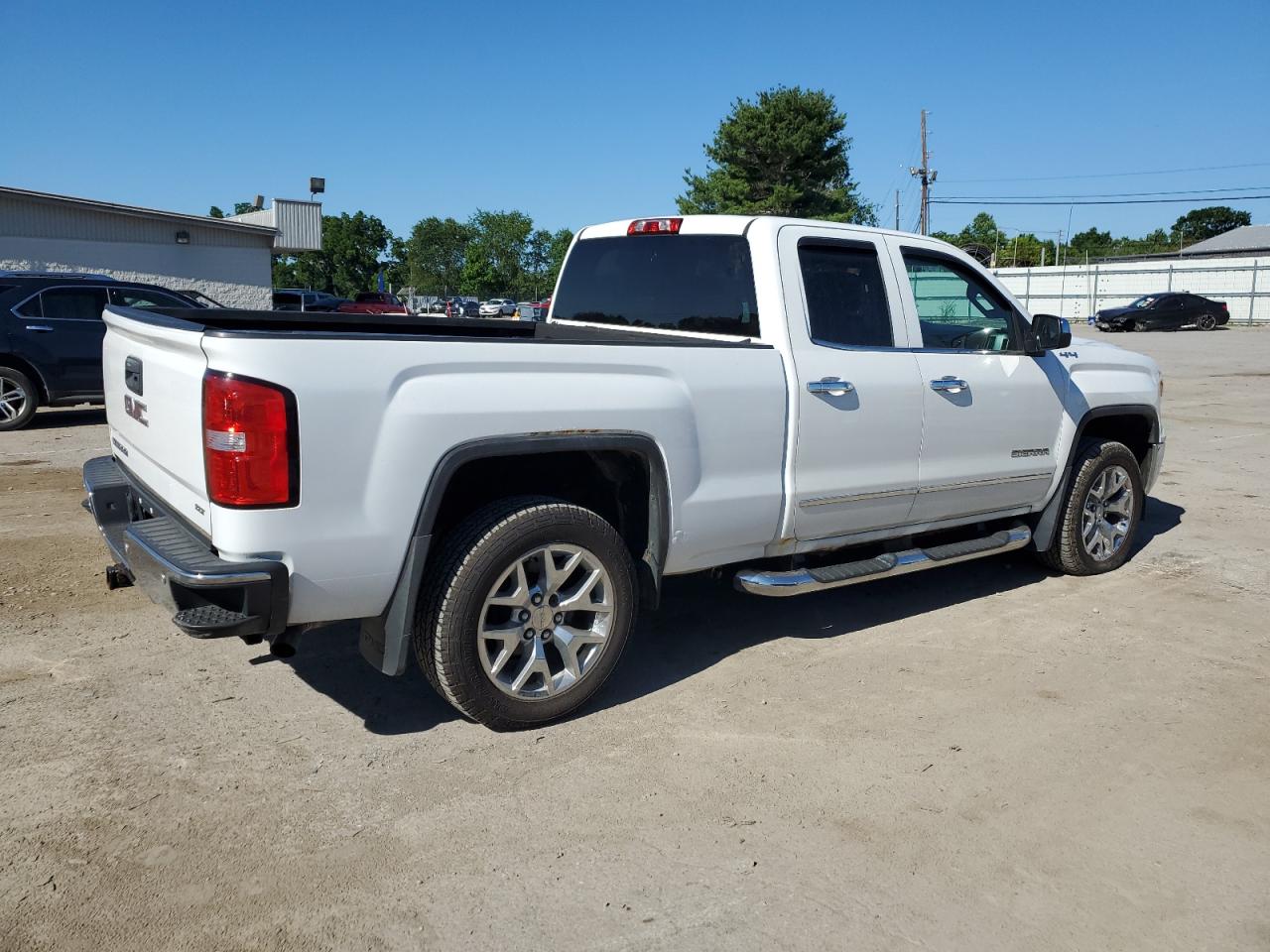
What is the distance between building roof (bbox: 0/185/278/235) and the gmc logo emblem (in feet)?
74.6

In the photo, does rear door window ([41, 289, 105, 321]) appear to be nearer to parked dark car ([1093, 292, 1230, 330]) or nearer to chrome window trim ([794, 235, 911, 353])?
chrome window trim ([794, 235, 911, 353])

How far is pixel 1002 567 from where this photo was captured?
21.2ft

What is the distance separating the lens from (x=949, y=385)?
4992mm

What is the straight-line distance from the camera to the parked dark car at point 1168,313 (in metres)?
37.2

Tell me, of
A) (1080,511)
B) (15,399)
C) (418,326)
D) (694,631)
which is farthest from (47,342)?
(1080,511)

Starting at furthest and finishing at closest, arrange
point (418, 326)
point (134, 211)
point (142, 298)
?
point (134, 211) < point (142, 298) < point (418, 326)

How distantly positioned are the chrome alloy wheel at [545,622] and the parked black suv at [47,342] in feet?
30.3

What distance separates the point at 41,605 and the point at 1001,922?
4.62 metres

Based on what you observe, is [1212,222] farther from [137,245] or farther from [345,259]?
[137,245]

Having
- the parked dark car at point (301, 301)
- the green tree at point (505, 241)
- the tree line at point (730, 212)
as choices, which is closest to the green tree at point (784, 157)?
the tree line at point (730, 212)

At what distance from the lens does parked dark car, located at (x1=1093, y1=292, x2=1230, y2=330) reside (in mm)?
37219

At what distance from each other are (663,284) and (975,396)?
1672mm

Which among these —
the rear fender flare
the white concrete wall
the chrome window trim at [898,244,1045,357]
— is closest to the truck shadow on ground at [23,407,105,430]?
the rear fender flare

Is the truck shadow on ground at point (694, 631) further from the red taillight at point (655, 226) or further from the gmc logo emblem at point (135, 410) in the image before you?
the red taillight at point (655, 226)
